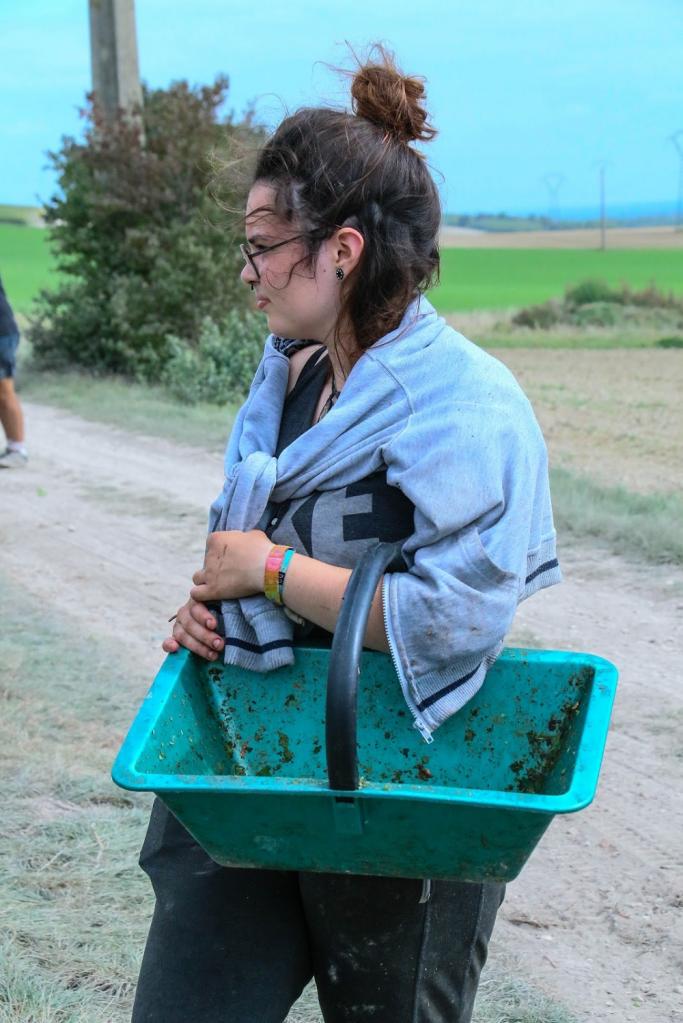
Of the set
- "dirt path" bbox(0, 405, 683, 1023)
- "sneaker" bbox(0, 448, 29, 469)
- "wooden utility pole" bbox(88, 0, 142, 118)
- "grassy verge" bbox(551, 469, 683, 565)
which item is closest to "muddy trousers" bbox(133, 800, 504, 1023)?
"dirt path" bbox(0, 405, 683, 1023)

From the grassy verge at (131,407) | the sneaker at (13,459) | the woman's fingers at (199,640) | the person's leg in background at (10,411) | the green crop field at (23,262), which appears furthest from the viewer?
the green crop field at (23,262)

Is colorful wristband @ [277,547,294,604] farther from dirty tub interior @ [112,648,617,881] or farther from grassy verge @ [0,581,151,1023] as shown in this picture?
grassy verge @ [0,581,151,1023]

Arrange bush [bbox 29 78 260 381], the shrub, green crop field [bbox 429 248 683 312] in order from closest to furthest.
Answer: bush [bbox 29 78 260 381] → the shrub → green crop field [bbox 429 248 683 312]

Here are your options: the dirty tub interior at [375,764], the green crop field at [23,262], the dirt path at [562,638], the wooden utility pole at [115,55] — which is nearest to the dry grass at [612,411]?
the dirt path at [562,638]

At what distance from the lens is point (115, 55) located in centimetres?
1326

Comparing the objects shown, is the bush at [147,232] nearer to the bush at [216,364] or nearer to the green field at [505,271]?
the bush at [216,364]

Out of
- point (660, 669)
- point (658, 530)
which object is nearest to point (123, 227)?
point (658, 530)

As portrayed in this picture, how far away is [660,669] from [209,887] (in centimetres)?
321

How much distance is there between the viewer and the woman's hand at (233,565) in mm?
1806

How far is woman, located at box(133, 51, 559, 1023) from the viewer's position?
170cm

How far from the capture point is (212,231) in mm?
12305

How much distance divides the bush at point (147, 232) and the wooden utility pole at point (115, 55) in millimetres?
409

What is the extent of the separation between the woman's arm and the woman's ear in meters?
0.41

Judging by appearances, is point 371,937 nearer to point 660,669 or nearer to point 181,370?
point 660,669
